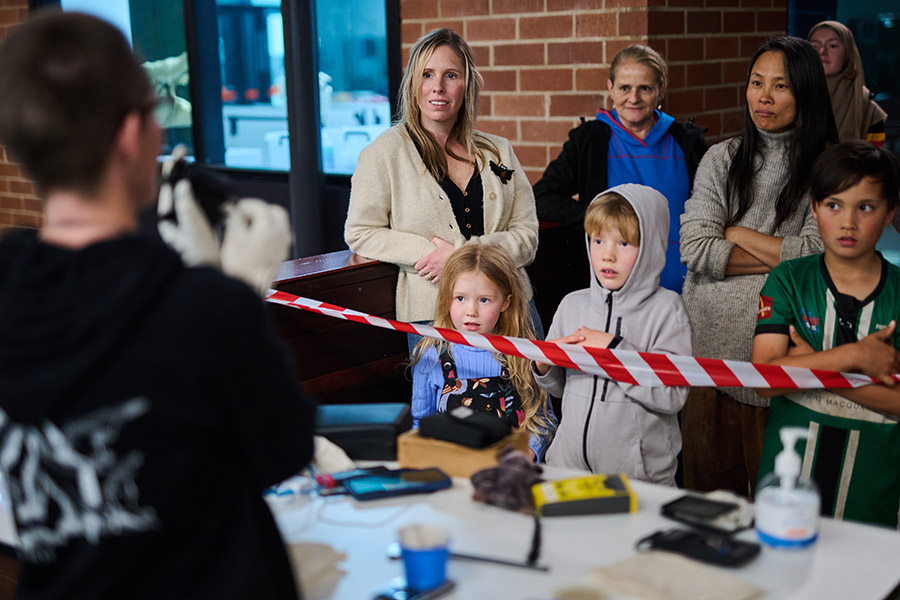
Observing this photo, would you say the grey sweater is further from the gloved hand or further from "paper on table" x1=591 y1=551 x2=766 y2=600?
the gloved hand

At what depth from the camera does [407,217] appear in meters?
3.27

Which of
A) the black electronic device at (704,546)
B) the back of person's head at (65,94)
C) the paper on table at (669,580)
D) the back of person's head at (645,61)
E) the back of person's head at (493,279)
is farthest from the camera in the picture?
the back of person's head at (645,61)

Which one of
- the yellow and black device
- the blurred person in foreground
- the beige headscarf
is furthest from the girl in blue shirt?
the beige headscarf

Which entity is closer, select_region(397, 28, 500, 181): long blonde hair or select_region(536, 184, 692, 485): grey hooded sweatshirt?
select_region(536, 184, 692, 485): grey hooded sweatshirt

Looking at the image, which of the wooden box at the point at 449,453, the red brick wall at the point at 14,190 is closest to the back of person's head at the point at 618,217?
the wooden box at the point at 449,453

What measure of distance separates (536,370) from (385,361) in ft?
3.19

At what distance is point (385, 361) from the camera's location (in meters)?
3.52

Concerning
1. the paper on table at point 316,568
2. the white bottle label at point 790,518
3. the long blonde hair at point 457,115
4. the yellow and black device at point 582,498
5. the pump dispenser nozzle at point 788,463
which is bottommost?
the paper on table at point 316,568

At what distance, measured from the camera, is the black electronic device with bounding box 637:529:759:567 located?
1.63m

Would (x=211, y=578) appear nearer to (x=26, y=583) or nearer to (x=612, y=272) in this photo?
(x=26, y=583)

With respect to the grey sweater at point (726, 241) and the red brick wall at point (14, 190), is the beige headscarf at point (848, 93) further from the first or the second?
the red brick wall at point (14, 190)

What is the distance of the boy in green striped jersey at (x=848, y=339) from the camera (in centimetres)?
245

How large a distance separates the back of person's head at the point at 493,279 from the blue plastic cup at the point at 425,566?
4.79ft

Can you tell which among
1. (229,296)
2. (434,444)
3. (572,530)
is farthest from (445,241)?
(229,296)
